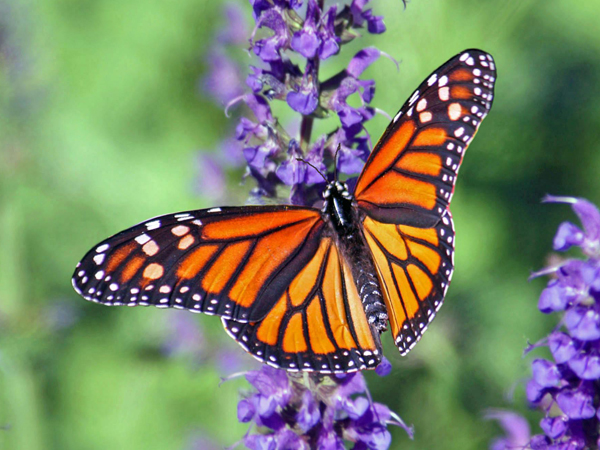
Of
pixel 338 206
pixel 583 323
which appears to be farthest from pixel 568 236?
pixel 338 206

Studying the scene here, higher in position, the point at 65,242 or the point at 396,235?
the point at 65,242

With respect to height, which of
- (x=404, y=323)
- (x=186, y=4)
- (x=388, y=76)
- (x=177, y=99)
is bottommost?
(x=404, y=323)

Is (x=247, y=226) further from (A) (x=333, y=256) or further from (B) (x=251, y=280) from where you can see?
(A) (x=333, y=256)

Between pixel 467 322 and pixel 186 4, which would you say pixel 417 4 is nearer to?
pixel 467 322

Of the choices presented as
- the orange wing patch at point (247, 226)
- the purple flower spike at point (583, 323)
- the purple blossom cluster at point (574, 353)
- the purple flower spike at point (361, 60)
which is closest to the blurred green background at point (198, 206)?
the purple flower spike at point (361, 60)

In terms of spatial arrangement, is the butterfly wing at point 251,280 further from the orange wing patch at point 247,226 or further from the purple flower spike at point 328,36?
the purple flower spike at point 328,36

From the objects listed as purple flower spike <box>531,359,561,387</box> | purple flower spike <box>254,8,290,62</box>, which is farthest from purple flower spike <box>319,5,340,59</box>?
purple flower spike <box>531,359,561,387</box>

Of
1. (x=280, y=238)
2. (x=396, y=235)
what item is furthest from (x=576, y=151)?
(x=280, y=238)
